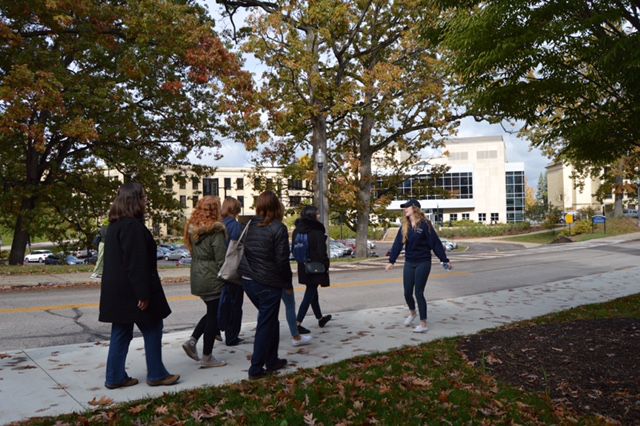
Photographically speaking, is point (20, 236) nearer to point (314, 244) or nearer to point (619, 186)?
point (314, 244)

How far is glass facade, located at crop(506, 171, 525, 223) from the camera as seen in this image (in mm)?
92375

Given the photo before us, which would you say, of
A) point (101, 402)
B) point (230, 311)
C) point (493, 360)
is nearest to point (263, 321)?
point (230, 311)

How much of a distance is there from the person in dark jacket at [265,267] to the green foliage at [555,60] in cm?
359

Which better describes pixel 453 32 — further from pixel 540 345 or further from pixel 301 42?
pixel 301 42

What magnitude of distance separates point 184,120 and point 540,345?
57.4 ft

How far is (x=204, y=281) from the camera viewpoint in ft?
18.5

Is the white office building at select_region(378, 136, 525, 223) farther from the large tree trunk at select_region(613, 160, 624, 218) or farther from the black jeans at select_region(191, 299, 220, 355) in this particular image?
the black jeans at select_region(191, 299, 220, 355)

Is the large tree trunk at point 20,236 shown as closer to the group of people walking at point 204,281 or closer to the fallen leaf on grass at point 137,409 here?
the group of people walking at point 204,281

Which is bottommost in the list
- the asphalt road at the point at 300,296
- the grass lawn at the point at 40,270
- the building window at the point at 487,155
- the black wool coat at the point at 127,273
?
the asphalt road at the point at 300,296

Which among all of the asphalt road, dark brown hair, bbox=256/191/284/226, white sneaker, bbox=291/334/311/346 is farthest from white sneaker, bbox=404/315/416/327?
dark brown hair, bbox=256/191/284/226

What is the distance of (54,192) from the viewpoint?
66.2 ft

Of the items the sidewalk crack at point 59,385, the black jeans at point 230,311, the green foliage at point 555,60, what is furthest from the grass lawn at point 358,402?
the green foliage at point 555,60

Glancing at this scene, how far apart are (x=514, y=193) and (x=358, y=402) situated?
94632mm

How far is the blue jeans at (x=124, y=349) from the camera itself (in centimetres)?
487
